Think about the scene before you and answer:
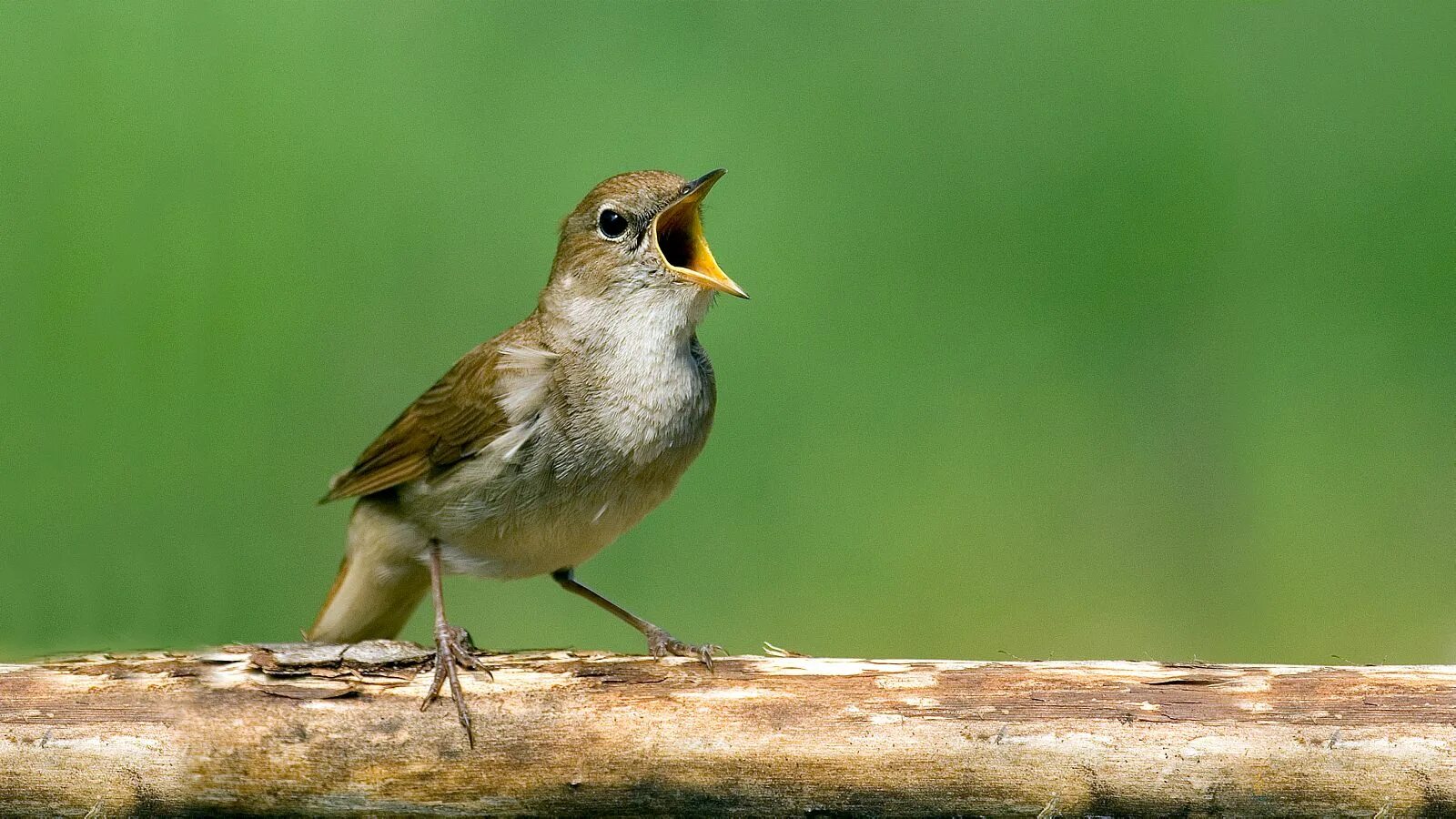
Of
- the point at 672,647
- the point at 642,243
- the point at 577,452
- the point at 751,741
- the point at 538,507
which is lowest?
the point at 751,741

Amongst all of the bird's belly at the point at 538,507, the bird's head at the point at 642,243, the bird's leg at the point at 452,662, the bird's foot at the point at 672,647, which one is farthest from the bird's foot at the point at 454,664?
the bird's head at the point at 642,243

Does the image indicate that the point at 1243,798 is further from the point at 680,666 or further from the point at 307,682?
the point at 307,682

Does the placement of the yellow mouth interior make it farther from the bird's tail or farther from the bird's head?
the bird's tail

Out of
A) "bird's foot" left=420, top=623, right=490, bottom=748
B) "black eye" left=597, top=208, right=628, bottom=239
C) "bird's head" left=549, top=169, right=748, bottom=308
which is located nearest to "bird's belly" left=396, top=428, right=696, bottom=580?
"bird's foot" left=420, top=623, right=490, bottom=748

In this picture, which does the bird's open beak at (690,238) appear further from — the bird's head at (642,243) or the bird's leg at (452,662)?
the bird's leg at (452,662)

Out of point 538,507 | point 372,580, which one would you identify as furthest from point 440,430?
point 372,580

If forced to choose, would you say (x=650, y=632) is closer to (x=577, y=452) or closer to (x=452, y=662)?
(x=577, y=452)
